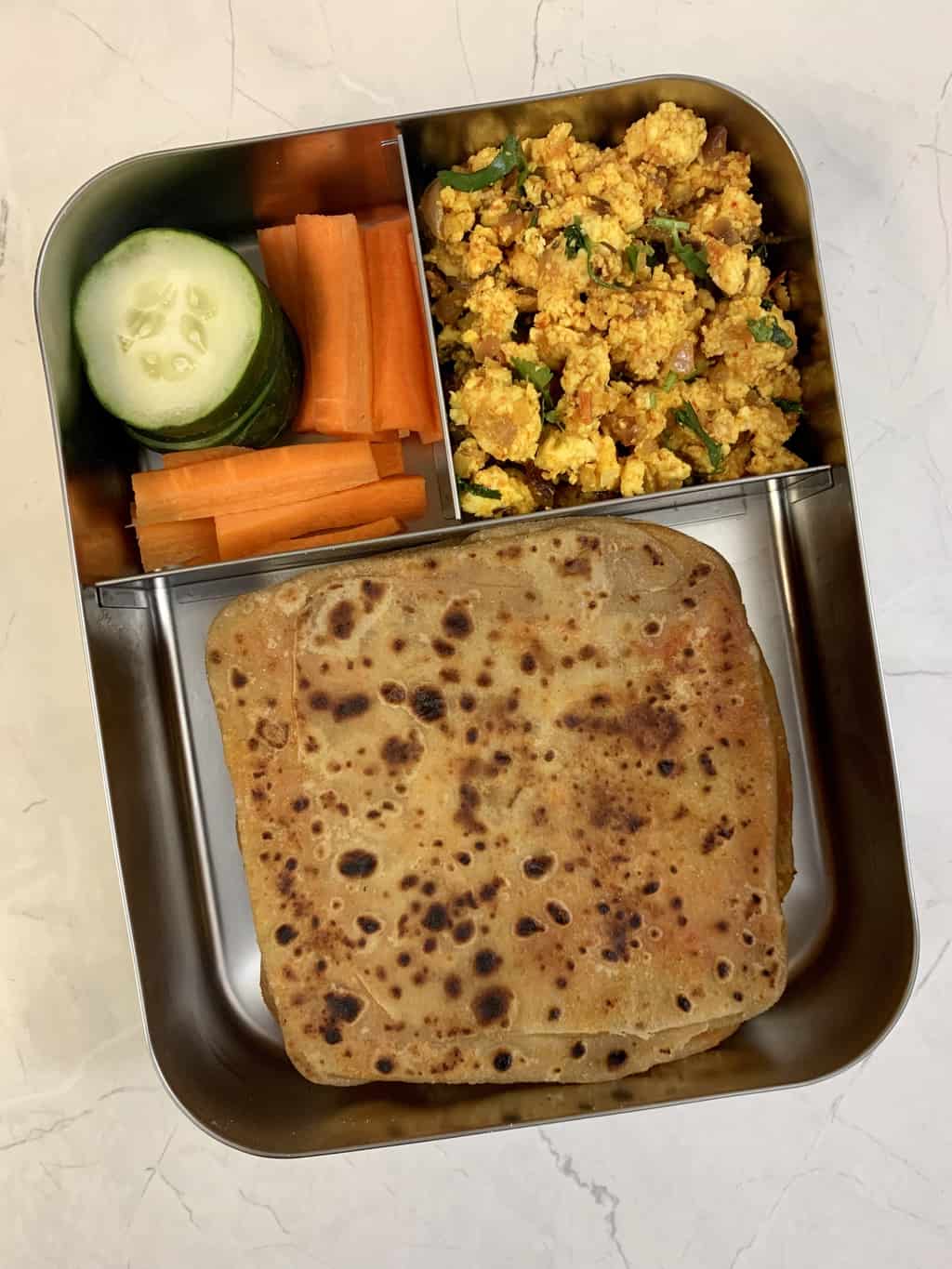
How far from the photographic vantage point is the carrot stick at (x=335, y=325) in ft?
6.38

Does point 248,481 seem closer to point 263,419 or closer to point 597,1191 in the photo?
point 263,419

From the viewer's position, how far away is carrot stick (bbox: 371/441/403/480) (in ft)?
6.64

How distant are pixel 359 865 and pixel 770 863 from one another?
31.0 inches

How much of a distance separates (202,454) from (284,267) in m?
0.45

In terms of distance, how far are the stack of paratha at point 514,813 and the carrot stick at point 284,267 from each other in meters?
0.63

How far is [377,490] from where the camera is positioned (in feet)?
6.51

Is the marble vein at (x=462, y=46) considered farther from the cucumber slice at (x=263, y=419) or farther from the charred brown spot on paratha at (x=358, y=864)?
the charred brown spot on paratha at (x=358, y=864)

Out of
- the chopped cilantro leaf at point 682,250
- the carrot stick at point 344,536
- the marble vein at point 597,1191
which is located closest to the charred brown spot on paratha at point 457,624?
the carrot stick at point 344,536

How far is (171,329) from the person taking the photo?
1.75 metres

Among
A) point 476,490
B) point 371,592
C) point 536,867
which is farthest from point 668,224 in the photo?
point 536,867

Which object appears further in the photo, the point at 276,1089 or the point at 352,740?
the point at 276,1089

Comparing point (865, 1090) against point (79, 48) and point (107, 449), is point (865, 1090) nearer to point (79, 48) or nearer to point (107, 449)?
point (107, 449)

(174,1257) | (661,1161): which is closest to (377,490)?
(661,1161)

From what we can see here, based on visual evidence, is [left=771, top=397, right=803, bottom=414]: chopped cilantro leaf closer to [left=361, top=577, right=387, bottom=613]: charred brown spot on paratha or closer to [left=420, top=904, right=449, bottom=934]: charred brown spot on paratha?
[left=361, top=577, right=387, bottom=613]: charred brown spot on paratha
